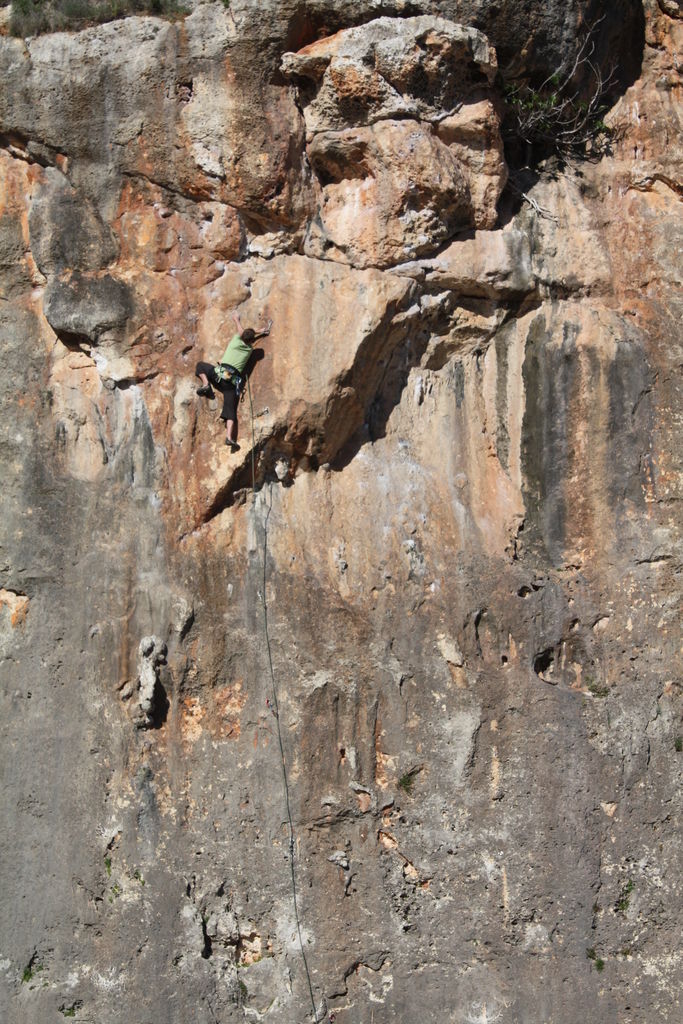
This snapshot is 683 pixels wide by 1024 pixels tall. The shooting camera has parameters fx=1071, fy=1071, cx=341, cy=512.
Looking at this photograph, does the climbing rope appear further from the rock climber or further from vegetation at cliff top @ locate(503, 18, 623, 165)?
vegetation at cliff top @ locate(503, 18, 623, 165)

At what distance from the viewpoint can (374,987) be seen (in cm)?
762

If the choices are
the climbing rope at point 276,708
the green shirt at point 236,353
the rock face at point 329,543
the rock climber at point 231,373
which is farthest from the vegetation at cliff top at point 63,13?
the climbing rope at point 276,708

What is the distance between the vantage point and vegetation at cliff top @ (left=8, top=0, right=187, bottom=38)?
791cm

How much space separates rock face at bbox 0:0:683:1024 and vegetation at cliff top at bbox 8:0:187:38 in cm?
Answer: 17

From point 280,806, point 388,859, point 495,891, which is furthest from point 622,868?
point 280,806

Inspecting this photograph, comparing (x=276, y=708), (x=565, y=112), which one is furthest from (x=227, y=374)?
(x=565, y=112)

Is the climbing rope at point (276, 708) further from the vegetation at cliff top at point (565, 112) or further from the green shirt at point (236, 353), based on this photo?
the vegetation at cliff top at point (565, 112)

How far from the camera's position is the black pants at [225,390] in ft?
25.6

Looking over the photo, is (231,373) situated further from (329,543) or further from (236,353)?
(329,543)

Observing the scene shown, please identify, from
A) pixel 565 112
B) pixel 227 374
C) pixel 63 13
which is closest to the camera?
pixel 227 374

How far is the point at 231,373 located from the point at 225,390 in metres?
0.14

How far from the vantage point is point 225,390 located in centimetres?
780

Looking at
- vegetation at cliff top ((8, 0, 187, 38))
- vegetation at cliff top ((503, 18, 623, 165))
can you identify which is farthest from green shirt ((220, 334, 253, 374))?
vegetation at cliff top ((503, 18, 623, 165))

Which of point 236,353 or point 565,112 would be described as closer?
point 236,353
